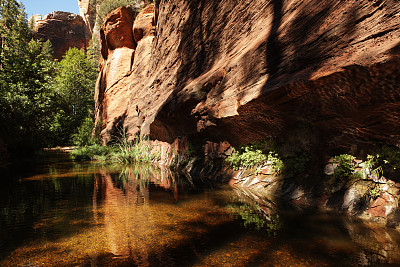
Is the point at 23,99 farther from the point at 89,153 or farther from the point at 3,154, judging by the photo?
the point at 89,153

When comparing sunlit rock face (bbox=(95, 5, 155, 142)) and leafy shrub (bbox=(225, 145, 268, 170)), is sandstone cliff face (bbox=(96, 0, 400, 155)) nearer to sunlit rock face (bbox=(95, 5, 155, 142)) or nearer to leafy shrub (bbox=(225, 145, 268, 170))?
leafy shrub (bbox=(225, 145, 268, 170))

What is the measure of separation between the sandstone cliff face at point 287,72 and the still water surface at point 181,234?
1.58 meters

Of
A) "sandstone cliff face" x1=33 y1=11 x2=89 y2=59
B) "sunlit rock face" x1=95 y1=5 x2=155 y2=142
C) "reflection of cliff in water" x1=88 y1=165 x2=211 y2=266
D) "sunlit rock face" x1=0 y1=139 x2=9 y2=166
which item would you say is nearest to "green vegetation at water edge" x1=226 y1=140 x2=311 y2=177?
"reflection of cliff in water" x1=88 y1=165 x2=211 y2=266

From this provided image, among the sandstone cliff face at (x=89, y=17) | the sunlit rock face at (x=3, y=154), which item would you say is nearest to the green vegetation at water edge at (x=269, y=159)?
the sunlit rock face at (x=3, y=154)

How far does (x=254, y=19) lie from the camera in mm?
5934

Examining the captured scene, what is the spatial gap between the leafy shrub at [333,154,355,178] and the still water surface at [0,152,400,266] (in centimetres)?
68

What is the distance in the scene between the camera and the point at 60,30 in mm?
43500

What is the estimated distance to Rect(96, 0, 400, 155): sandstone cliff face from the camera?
307 centimetres

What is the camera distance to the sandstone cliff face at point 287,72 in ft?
10.1

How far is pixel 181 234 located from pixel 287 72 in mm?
3163

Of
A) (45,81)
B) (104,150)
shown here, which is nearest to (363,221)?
(104,150)

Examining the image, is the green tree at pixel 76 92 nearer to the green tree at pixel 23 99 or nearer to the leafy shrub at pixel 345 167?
the green tree at pixel 23 99

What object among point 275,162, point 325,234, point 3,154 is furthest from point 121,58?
point 325,234

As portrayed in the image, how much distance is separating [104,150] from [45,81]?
651 cm
